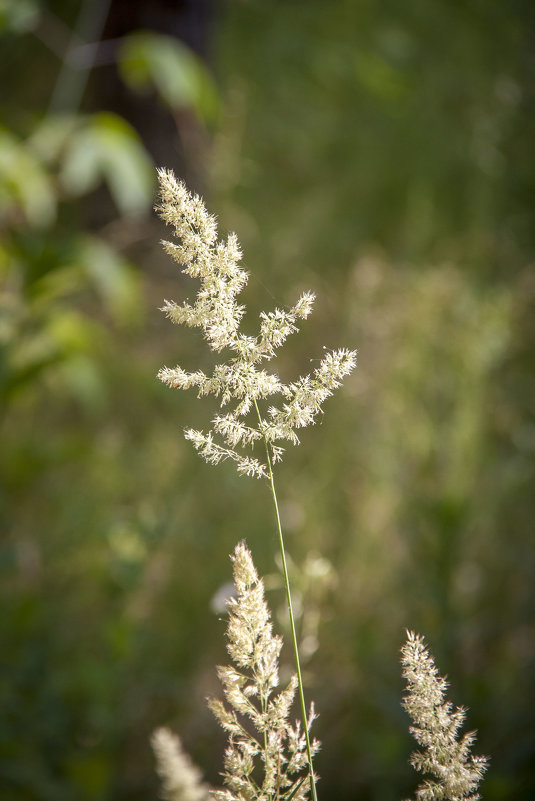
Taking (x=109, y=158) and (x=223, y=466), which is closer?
(x=109, y=158)

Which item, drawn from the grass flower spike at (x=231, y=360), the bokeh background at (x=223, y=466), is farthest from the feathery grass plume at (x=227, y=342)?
the bokeh background at (x=223, y=466)

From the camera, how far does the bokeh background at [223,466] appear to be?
1319 mm

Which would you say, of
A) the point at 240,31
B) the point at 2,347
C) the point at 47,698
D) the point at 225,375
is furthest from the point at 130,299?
the point at 240,31

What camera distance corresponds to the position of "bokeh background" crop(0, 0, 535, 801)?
1.32 meters

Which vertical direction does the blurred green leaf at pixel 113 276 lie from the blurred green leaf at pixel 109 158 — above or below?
below

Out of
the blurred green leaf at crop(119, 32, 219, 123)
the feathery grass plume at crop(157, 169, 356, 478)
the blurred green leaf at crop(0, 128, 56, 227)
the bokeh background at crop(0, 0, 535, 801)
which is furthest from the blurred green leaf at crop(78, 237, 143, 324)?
the feathery grass plume at crop(157, 169, 356, 478)

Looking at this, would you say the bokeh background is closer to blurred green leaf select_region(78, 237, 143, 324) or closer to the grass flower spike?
blurred green leaf select_region(78, 237, 143, 324)

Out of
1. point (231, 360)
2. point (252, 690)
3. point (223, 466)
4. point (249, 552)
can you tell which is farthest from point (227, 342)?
point (223, 466)

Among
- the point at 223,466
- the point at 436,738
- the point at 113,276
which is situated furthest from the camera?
the point at 223,466

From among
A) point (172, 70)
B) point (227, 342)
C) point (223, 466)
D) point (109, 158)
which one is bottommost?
point (227, 342)

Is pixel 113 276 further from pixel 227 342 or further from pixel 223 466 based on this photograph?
pixel 227 342

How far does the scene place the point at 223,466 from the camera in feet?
6.24

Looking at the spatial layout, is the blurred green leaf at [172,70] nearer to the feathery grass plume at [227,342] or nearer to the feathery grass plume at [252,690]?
the feathery grass plume at [227,342]

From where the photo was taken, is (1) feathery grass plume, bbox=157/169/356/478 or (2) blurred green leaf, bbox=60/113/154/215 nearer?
(1) feathery grass plume, bbox=157/169/356/478
